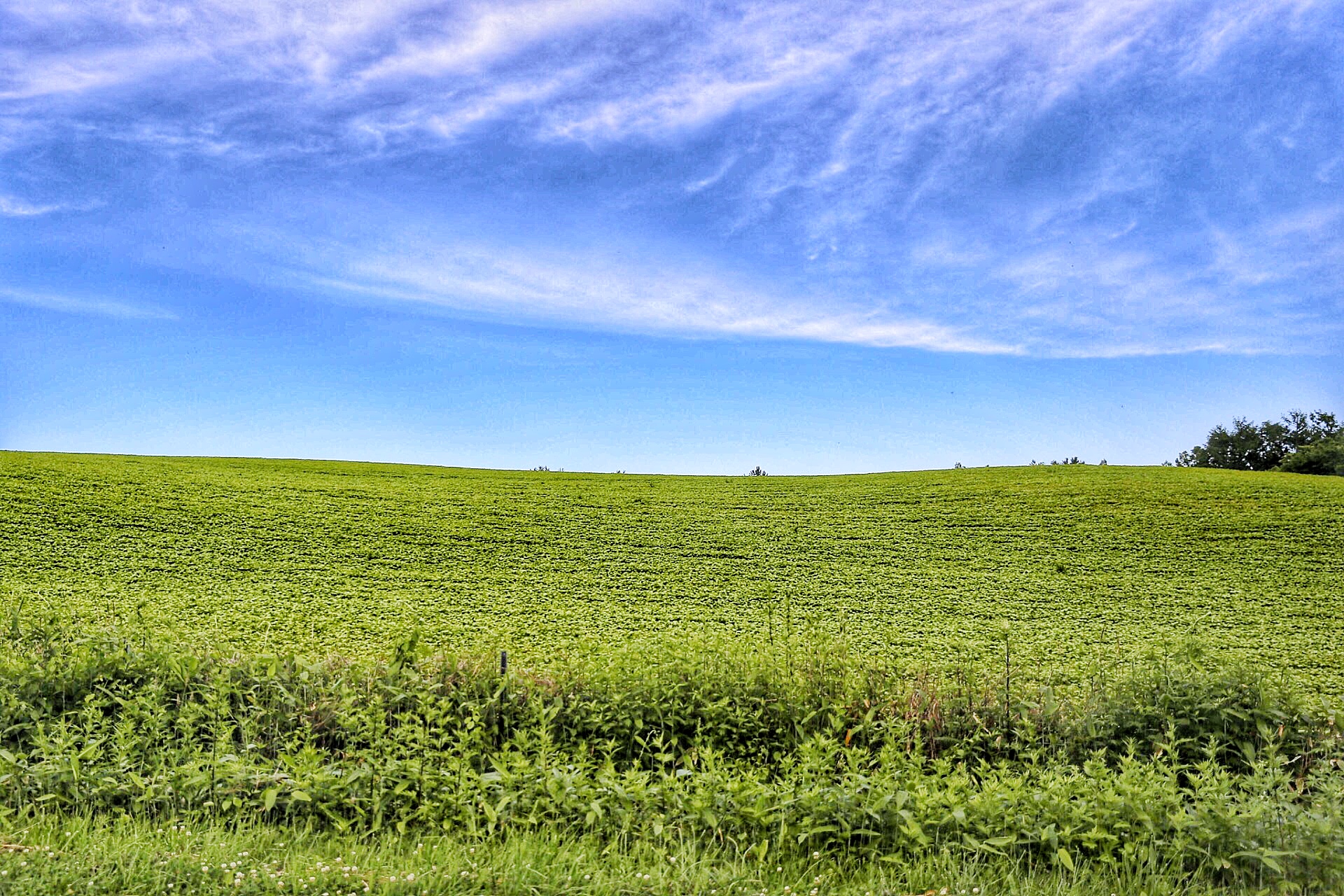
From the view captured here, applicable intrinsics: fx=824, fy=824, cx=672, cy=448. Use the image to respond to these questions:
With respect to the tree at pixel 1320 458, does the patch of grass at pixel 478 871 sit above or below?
below

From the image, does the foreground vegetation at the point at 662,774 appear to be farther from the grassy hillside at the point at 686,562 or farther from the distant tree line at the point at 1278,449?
the distant tree line at the point at 1278,449

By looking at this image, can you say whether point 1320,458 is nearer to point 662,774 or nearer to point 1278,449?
point 1278,449

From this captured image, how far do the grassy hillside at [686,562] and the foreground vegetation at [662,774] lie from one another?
81cm

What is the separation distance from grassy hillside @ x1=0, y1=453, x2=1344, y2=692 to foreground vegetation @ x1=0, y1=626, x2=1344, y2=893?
2.64ft

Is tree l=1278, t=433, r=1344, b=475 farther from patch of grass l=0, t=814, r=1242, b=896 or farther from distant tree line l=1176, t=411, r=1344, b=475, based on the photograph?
patch of grass l=0, t=814, r=1242, b=896

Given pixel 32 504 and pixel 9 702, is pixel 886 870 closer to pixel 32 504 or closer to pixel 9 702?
pixel 9 702

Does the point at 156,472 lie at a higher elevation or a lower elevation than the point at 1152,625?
higher

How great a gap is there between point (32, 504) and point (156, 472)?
2.31 metres

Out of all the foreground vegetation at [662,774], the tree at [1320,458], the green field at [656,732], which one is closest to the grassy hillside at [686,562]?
the green field at [656,732]

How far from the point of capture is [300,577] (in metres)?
6.74

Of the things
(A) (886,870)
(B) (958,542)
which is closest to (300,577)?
(A) (886,870)

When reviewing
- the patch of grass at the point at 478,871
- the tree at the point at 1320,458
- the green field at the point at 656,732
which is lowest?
the patch of grass at the point at 478,871

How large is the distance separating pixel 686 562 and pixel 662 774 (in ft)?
14.8

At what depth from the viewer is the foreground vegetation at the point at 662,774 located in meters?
2.57
